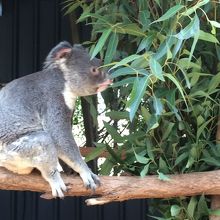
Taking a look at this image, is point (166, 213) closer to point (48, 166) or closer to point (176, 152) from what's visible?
point (176, 152)

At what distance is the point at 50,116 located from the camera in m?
2.27

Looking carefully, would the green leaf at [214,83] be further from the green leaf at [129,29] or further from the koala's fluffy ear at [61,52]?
the koala's fluffy ear at [61,52]

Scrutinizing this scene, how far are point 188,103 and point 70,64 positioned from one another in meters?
0.49

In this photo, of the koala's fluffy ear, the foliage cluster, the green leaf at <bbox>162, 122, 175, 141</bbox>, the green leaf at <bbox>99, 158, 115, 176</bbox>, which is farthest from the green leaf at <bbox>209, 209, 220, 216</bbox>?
the koala's fluffy ear

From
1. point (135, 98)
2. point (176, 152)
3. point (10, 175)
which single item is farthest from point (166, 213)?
point (135, 98)

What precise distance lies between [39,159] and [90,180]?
0.63 feet

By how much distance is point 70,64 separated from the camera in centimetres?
242

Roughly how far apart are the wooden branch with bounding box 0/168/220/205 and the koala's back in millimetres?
157

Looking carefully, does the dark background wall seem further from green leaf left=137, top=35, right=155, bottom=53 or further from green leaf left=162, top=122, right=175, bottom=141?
green leaf left=137, top=35, right=155, bottom=53

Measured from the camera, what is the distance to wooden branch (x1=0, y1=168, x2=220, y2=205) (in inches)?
84.7

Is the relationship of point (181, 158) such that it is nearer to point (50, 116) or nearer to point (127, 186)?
point (127, 186)

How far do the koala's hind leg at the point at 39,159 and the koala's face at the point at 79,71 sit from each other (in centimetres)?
32


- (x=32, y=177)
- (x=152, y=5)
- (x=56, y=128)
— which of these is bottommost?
(x=32, y=177)

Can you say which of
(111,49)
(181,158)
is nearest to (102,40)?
(111,49)
